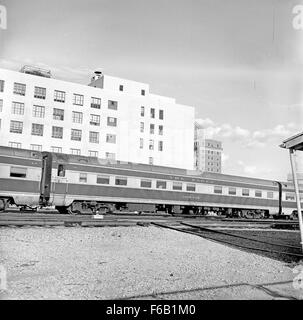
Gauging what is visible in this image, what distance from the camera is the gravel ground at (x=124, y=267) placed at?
462 cm

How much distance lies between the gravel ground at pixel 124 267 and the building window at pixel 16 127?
3371 cm

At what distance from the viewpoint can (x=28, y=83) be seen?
40406 mm

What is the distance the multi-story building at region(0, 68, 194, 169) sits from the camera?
133ft

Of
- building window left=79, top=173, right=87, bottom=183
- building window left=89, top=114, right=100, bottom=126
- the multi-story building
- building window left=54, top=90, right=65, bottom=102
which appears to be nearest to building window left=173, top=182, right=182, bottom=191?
building window left=79, top=173, right=87, bottom=183

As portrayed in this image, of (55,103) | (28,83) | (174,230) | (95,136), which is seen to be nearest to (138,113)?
(95,136)

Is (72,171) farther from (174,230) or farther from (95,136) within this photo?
(95,136)

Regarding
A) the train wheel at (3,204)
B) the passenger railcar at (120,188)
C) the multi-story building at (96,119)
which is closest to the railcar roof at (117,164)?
the passenger railcar at (120,188)

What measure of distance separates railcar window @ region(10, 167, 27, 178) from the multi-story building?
20799mm

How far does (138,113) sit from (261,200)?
31668 millimetres

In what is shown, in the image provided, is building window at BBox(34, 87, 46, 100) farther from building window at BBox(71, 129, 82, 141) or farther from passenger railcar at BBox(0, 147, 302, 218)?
passenger railcar at BBox(0, 147, 302, 218)

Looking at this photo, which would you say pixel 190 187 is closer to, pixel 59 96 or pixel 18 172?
pixel 18 172

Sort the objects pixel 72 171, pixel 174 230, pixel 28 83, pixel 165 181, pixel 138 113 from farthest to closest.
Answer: pixel 138 113 < pixel 28 83 < pixel 165 181 < pixel 72 171 < pixel 174 230

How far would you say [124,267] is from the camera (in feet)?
19.9

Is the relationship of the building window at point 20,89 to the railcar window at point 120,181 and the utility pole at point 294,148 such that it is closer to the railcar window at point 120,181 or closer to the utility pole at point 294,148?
the railcar window at point 120,181
